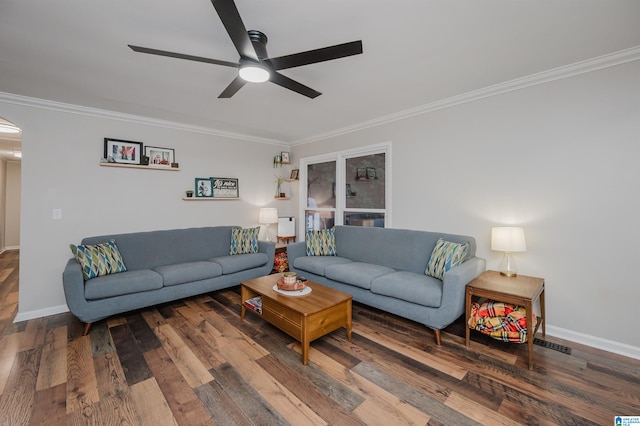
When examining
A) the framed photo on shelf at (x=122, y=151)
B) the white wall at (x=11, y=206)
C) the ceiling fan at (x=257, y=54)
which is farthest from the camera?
the white wall at (x=11, y=206)

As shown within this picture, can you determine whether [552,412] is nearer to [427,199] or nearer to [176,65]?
[427,199]

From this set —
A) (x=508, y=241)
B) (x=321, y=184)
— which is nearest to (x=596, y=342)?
(x=508, y=241)

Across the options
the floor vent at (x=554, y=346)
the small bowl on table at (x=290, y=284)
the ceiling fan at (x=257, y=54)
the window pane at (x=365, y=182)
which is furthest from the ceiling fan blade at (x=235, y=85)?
the floor vent at (x=554, y=346)

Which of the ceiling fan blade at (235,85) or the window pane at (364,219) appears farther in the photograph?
the window pane at (364,219)

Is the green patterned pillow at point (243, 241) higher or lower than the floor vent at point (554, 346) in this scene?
higher

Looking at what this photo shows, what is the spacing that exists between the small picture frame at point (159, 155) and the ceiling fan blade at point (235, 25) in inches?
109

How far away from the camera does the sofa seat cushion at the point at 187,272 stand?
3.23 meters

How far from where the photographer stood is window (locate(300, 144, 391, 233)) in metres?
4.04

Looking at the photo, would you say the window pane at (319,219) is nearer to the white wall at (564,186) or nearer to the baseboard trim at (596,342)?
the white wall at (564,186)

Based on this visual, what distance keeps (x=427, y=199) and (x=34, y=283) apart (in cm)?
470

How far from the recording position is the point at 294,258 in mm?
3984

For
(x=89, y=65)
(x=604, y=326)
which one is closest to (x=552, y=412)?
(x=604, y=326)

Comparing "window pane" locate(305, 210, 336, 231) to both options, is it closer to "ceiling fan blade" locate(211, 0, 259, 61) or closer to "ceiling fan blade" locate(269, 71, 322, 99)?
"ceiling fan blade" locate(269, 71, 322, 99)

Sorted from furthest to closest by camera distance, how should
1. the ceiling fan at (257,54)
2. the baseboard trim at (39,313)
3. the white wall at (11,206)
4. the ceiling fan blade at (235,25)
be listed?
1. the white wall at (11,206)
2. the baseboard trim at (39,313)
3. the ceiling fan at (257,54)
4. the ceiling fan blade at (235,25)
